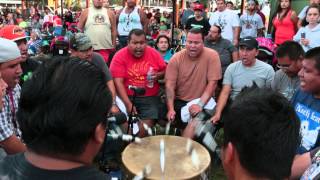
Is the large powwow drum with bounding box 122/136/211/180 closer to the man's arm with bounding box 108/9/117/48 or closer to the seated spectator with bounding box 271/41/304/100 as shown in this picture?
the seated spectator with bounding box 271/41/304/100

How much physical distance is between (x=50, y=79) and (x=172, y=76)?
3.25 m

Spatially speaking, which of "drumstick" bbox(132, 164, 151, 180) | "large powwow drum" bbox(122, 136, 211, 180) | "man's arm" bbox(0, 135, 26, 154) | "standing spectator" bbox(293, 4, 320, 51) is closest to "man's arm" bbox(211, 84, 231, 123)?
"large powwow drum" bbox(122, 136, 211, 180)

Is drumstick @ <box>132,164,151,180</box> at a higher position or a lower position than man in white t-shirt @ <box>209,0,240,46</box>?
lower

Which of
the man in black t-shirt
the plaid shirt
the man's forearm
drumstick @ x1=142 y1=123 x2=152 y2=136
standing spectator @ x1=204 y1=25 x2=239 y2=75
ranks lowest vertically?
drumstick @ x1=142 y1=123 x2=152 y2=136

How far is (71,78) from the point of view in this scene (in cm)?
102

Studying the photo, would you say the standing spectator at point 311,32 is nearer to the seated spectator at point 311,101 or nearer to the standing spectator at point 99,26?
the seated spectator at point 311,101

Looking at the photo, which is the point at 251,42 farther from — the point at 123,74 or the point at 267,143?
the point at 267,143

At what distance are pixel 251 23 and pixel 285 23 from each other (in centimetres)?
98

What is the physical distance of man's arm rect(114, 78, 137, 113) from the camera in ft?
13.5

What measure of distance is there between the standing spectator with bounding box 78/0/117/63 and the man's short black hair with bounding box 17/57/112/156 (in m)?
4.58

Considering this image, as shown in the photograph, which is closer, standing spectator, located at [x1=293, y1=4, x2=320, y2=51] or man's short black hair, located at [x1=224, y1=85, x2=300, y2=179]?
man's short black hair, located at [x1=224, y1=85, x2=300, y2=179]

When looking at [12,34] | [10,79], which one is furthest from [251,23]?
[10,79]

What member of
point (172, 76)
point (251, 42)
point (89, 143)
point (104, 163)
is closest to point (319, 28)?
point (251, 42)

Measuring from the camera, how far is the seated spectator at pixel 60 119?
101 centimetres
